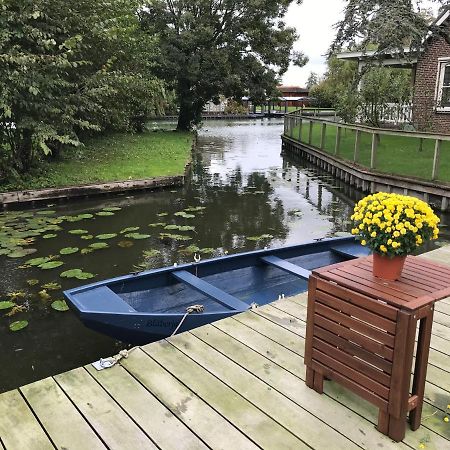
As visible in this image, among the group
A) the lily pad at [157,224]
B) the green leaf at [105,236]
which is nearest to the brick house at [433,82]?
the lily pad at [157,224]

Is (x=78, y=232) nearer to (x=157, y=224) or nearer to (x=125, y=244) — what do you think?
(x=125, y=244)

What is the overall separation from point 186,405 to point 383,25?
13.8 meters

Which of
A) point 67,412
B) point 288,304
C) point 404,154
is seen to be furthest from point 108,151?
point 67,412

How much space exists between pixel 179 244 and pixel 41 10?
19.5 feet

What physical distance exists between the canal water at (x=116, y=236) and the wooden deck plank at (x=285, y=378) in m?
1.41

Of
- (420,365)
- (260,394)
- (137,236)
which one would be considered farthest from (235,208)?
(420,365)

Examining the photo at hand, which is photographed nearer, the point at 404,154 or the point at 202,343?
the point at 202,343

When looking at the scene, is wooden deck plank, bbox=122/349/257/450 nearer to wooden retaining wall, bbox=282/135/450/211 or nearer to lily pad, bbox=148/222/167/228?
lily pad, bbox=148/222/167/228

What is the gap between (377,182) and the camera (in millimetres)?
11211

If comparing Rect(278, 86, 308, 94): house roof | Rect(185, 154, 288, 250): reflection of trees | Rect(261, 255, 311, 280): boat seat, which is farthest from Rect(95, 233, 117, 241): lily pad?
Rect(278, 86, 308, 94): house roof

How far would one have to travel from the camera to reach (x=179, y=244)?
287 inches

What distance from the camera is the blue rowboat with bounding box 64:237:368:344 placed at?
372cm

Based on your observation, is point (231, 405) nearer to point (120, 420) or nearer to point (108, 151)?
point (120, 420)

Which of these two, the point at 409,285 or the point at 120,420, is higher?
the point at 409,285
